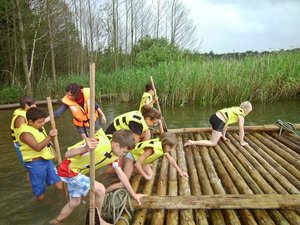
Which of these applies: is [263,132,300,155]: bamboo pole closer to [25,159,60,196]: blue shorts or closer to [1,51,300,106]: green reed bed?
[25,159,60,196]: blue shorts

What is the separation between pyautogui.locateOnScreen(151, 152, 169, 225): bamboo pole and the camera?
3.02 metres

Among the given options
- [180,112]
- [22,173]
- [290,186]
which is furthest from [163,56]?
[290,186]

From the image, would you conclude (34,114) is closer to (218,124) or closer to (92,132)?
(92,132)

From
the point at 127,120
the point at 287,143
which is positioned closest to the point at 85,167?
the point at 127,120

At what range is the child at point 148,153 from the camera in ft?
12.0

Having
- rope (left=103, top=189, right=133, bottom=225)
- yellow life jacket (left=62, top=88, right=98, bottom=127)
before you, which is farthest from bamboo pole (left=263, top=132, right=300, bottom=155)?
yellow life jacket (left=62, top=88, right=98, bottom=127)

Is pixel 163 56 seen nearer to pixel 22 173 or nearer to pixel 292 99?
pixel 292 99

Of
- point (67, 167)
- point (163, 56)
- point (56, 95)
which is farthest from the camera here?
point (163, 56)

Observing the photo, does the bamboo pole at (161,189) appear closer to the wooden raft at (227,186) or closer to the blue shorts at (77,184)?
the wooden raft at (227,186)

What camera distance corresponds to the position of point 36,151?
12.3 feet

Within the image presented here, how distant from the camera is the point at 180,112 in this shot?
1052 cm

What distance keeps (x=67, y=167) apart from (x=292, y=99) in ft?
34.6

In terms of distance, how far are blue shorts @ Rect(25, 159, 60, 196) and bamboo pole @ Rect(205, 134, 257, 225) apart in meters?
2.16

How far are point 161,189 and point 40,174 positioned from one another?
1487mm
